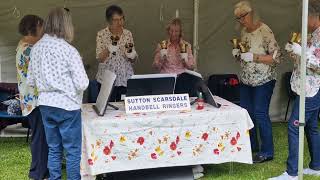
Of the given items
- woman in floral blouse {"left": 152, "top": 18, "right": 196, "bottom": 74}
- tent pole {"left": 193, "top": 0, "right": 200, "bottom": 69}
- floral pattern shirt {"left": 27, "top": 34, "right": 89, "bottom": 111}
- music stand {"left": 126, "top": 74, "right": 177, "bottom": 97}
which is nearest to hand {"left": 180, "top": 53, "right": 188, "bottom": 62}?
woman in floral blouse {"left": 152, "top": 18, "right": 196, "bottom": 74}

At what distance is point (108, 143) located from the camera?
354 centimetres

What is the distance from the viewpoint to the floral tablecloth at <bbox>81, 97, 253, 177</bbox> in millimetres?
3518

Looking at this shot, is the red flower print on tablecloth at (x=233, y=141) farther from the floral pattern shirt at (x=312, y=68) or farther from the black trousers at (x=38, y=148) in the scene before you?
the black trousers at (x=38, y=148)

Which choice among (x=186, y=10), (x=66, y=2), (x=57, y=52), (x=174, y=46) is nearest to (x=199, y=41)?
(x=186, y=10)

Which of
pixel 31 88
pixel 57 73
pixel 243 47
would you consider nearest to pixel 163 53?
pixel 243 47

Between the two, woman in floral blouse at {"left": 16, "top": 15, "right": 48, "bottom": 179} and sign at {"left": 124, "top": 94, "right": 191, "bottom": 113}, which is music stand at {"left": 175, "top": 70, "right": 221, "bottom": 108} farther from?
woman in floral blouse at {"left": 16, "top": 15, "right": 48, "bottom": 179}

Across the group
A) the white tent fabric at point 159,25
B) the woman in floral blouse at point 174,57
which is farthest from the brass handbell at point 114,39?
the white tent fabric at point 159,25

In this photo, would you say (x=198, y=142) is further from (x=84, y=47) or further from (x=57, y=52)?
(x=84, y=47)

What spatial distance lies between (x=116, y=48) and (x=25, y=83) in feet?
4.44

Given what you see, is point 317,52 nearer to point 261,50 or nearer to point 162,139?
point 261,50

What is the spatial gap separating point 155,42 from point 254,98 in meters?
1.88

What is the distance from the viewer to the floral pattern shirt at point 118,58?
4902 mm

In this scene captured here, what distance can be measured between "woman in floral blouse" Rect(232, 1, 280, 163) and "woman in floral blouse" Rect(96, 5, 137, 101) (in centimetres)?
114

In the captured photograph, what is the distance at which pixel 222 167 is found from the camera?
4.29m
